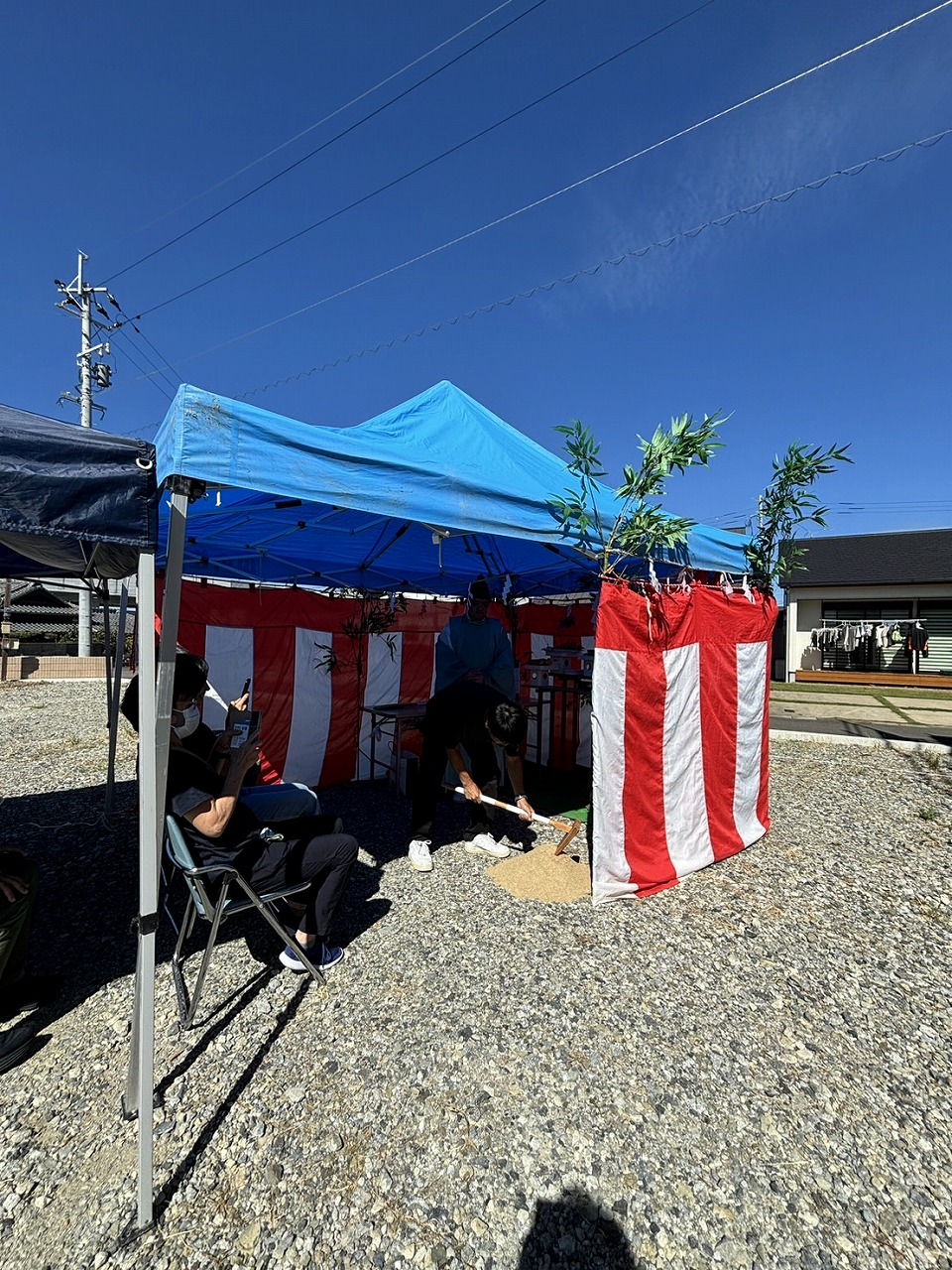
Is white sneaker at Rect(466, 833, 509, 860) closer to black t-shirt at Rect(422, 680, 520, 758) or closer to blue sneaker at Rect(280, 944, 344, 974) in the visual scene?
black t-shirt at Rect(422, 680, 520, 758)

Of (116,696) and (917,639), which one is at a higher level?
(917,639)

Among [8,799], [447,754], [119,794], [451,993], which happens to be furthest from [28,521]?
[8,799]

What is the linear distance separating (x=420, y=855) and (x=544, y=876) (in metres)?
0.89

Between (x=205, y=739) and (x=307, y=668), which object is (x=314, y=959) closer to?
(x=205, y=739)

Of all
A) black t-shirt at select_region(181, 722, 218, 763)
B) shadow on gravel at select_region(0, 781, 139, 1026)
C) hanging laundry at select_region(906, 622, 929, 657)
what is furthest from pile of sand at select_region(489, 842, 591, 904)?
hanging laundry at select_region(906, 622, 929, 657)

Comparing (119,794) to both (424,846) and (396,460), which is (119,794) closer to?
(424,846)

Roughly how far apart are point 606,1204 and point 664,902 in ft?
6.85

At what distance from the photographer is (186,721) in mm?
2598

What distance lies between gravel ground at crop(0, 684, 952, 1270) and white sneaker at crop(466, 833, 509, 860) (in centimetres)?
49

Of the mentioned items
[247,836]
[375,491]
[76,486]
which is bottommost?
[247,836]

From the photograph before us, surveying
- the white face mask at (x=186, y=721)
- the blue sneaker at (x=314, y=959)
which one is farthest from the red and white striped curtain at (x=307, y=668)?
the blue sneaker at (x=314, y=959)

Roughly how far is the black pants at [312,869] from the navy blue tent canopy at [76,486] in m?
1.45

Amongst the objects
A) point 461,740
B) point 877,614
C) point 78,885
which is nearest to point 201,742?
point 78,885

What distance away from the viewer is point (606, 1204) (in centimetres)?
169
